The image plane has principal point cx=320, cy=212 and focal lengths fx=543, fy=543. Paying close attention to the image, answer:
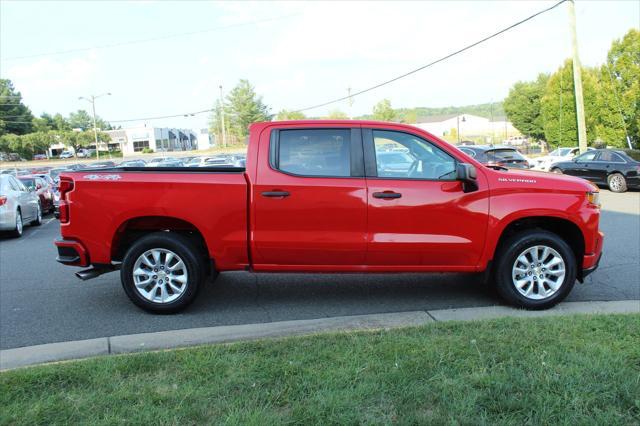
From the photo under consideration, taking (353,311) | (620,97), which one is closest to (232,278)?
(353,311)

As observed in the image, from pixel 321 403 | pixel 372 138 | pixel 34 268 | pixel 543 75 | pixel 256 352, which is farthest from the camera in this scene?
pixel 543 75

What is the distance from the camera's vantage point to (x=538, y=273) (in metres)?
5.54

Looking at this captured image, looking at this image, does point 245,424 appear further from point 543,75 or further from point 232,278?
point 543,75

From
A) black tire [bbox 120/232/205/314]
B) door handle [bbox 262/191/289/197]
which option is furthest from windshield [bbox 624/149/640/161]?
black tire [bbox 120/232/205/314]

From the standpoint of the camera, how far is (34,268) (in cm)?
839

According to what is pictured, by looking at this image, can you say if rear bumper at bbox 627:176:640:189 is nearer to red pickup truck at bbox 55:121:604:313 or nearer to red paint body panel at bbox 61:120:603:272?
red pickup truck at bbox 55:121:604:313

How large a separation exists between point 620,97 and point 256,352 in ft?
96.1

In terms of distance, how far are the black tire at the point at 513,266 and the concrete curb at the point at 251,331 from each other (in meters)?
0.10

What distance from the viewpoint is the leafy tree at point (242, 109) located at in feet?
305

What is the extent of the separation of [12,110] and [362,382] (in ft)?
322

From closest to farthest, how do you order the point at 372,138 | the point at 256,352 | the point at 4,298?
the point at 256,352 < the point at 372,138 < the point at 4,298

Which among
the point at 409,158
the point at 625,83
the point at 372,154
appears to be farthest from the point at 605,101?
the point at 372,154

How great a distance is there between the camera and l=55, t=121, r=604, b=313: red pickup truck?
540 centimetres

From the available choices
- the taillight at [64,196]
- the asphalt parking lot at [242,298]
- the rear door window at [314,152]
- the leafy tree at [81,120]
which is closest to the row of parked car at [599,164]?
the asphalt parking lot at [242,298]
